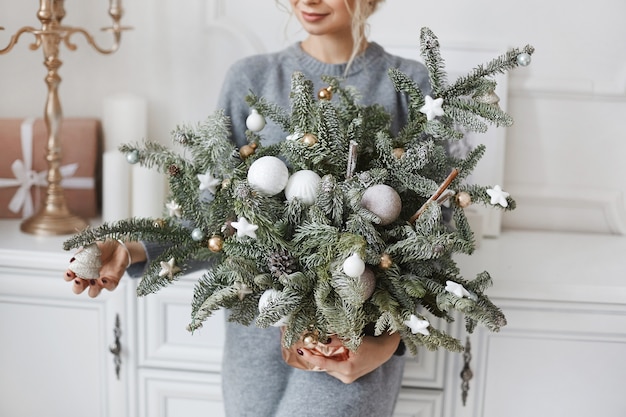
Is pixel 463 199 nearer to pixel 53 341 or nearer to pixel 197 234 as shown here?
pixel 197 234

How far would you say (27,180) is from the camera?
1.54 meters

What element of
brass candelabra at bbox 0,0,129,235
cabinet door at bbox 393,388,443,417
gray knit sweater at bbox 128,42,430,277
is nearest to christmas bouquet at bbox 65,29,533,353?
gray knit sweater at bbox 128,42,430,277

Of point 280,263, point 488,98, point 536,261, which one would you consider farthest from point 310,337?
point 536,261

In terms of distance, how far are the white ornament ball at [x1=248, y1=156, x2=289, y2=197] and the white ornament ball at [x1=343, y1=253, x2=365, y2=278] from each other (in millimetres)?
132

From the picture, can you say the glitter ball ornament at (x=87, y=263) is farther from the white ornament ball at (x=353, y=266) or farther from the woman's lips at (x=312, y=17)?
the woman's lips at (x=312, y=17)

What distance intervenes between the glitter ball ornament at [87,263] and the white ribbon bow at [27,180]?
69 centimetres

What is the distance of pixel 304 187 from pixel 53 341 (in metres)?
0.73

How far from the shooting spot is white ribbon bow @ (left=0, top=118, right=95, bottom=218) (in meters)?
1.53

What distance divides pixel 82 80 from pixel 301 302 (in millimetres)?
975

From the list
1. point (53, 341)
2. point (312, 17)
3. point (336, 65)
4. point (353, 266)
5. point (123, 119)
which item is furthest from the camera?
point (123, 119)

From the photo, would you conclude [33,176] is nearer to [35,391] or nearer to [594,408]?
[35,391]

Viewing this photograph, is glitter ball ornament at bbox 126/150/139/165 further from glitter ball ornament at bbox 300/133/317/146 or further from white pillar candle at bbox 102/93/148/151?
white pillar candle at bbox 102/93/148/151

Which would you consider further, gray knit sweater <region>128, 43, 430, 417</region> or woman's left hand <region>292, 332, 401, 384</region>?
gray knit sweater <region>128, 43, 430, 417</region>

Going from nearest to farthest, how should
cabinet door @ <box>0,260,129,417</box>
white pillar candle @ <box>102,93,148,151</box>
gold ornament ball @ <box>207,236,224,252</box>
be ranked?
gold ornament ball @ <box>207,236,224,252</box>
cabinet door @ <box>0,260,129,417</box>
white pillar candle @ <box>102,93,148,151</box>
